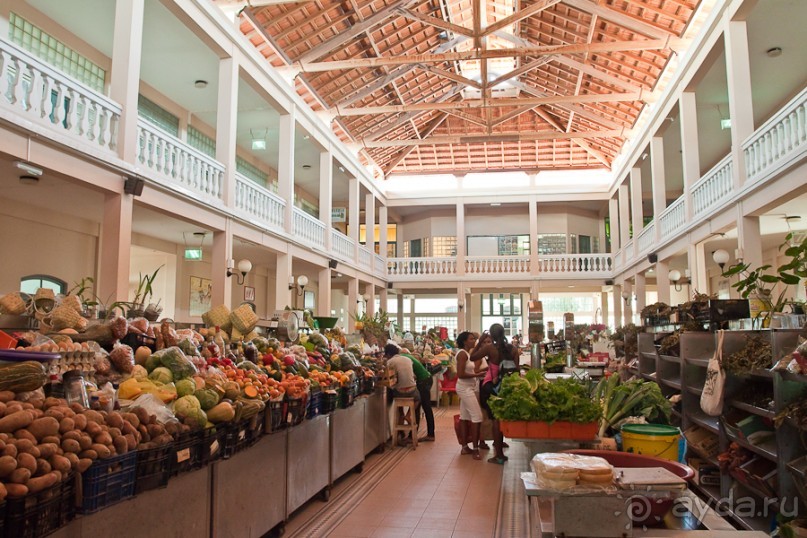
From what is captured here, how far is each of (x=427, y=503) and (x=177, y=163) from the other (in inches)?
235

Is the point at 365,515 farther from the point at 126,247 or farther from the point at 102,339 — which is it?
the point at 126,247

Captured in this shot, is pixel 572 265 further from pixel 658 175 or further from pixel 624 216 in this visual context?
pixel 658 175

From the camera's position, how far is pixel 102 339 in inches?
167

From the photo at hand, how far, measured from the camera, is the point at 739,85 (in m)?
9.13

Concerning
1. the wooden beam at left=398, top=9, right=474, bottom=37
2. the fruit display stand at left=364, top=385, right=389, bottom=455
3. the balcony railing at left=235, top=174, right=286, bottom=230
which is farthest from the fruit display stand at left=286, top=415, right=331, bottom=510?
the wooden beam at left=398, top=9, right=474, bottom=37

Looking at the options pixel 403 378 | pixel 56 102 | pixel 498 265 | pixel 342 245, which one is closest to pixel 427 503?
pixel 403 378

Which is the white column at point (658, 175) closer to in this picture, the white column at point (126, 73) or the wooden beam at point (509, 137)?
the wooden beam at point (509, 137)

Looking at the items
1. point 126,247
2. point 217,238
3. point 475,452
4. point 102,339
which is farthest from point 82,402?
point 217,238

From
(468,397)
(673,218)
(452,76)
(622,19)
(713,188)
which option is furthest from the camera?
(452,76)

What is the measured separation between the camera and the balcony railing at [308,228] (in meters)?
13.5

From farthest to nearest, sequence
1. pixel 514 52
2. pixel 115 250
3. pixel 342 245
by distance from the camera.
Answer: pixel 342 245 → pixel 514 52 → pixel 115 250

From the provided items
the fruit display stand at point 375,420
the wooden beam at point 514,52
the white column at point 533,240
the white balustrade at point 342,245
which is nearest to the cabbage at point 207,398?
the fruit display stand at point 375,420

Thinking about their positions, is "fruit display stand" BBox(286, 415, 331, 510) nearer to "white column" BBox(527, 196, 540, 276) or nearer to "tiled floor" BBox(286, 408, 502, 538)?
"tiled floor" BBox(286, 408, 502, 538)

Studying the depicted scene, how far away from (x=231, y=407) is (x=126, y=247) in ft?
14.6
